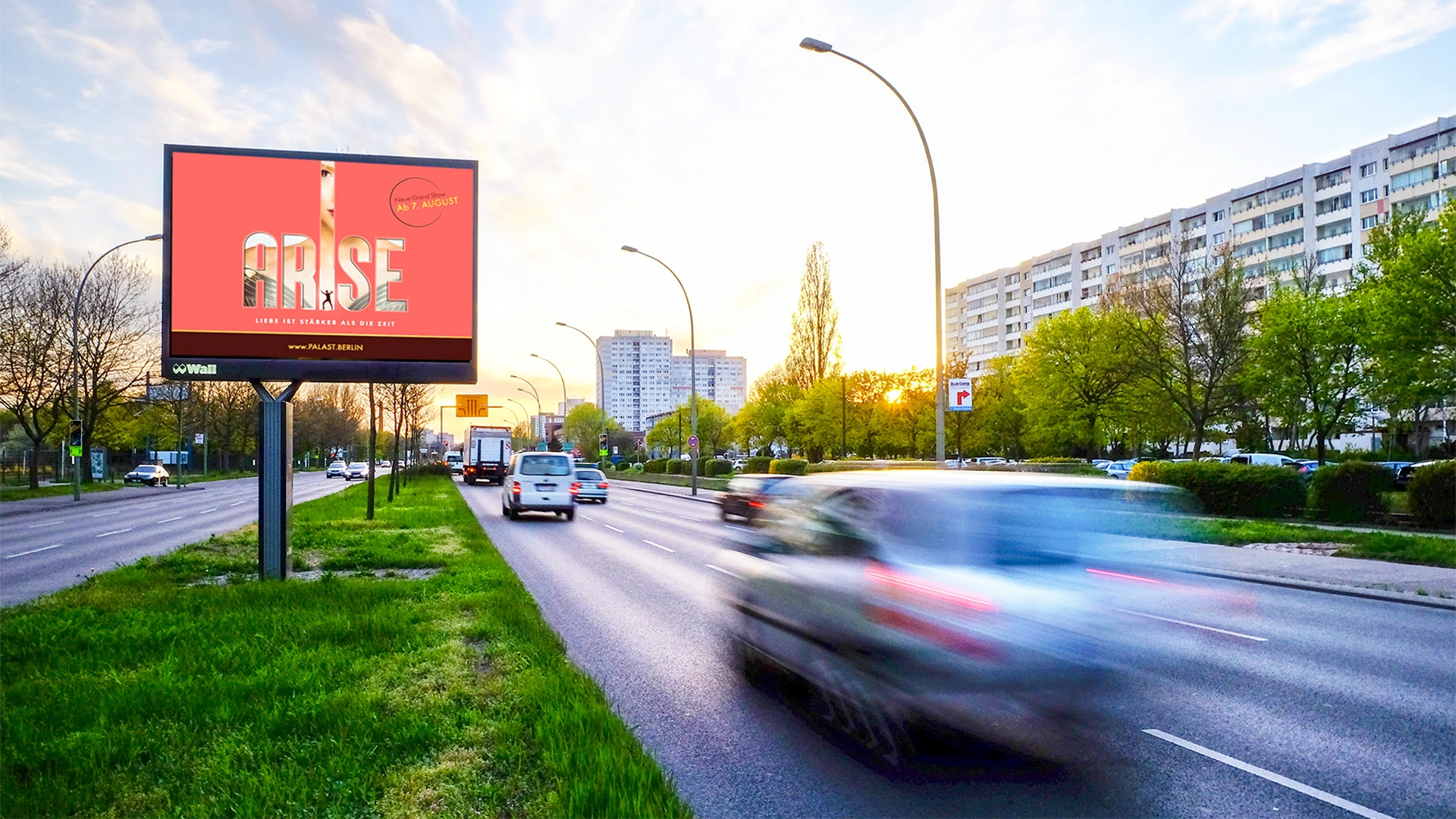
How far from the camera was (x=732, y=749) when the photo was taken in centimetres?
531

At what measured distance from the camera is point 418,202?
12430mm

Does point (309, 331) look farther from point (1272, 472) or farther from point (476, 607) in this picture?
point (1272, 472)

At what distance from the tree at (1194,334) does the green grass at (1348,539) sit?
53.9 feet

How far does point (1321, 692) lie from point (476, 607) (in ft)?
25.2

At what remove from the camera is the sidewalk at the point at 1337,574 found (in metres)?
11.2

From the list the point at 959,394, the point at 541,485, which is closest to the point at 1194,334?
the point at 959,394

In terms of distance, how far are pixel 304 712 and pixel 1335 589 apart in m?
12.3

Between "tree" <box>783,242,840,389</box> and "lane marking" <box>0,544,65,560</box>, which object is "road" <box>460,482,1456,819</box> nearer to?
"lane marking" <box>0,544,65,560</box>

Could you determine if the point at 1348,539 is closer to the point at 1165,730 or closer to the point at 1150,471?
the point at 1150,471

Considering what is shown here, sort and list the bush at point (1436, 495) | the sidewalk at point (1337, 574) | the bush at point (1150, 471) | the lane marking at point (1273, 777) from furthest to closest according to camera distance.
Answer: the bush at point (1150, 471) → the bush at point (1436, 495) → the sidewalk at point (1337, 574) → the lane marking at point (1273, 777)

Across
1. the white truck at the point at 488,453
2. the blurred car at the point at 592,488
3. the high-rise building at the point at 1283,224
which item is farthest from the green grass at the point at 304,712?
the white truck at the point at 488,453

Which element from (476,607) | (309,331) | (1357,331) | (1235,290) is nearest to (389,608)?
(476,607)

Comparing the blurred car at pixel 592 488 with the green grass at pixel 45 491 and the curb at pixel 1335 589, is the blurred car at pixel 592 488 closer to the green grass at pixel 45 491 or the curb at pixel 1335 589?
the green grass at pixel 45 491

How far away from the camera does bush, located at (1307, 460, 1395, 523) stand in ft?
65.3
